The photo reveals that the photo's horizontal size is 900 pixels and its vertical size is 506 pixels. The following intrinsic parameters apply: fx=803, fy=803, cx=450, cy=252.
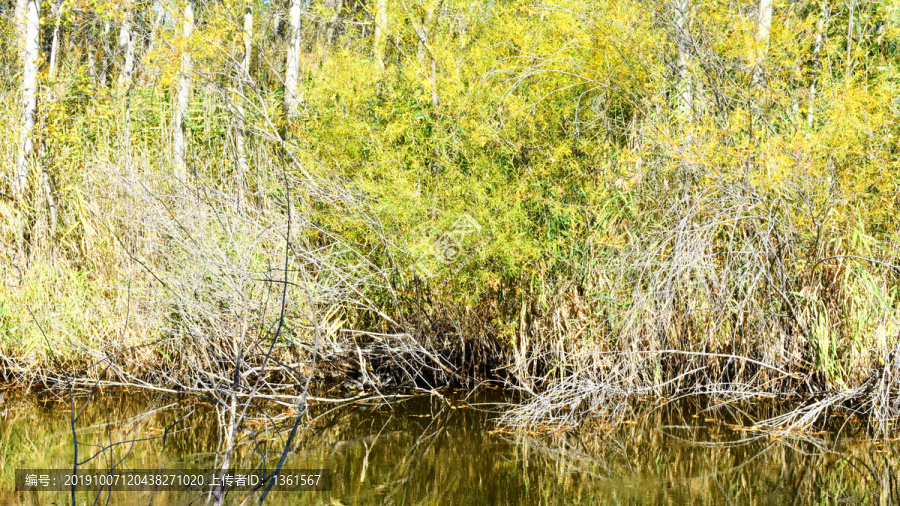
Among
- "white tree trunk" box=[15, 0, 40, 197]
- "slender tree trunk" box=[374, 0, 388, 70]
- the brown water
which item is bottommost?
the brown water

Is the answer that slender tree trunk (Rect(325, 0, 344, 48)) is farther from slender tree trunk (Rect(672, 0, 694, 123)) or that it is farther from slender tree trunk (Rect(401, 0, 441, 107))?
slender tree trunk (Rect(672, 0, 694, 123))

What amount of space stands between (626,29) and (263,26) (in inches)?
299

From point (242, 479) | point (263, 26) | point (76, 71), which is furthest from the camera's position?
point (263, 26)

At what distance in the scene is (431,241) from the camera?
5.81 m

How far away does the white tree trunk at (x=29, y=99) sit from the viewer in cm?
722

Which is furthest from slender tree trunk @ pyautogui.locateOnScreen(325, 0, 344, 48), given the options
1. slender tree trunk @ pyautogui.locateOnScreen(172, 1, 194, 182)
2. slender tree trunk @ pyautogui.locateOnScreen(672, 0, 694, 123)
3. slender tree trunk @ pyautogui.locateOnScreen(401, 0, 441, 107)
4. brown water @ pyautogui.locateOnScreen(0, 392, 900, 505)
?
brown water @ pyautogui.locateOnScreen(0, 392, 900, 505)

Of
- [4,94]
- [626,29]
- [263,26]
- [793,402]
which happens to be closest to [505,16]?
[626,29]

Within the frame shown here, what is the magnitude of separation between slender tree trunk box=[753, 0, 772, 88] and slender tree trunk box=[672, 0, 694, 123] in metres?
0.44

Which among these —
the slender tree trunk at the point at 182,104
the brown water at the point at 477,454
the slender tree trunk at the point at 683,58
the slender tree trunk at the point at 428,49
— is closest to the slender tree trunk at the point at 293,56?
the slender tree trunk at the point at 182,104

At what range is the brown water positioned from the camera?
13.0ft

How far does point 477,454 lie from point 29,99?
563 centimetres

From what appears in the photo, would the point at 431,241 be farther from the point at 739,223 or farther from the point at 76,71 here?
the point at 76,71

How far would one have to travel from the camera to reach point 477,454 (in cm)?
467

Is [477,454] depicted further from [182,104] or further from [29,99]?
[29,99]
